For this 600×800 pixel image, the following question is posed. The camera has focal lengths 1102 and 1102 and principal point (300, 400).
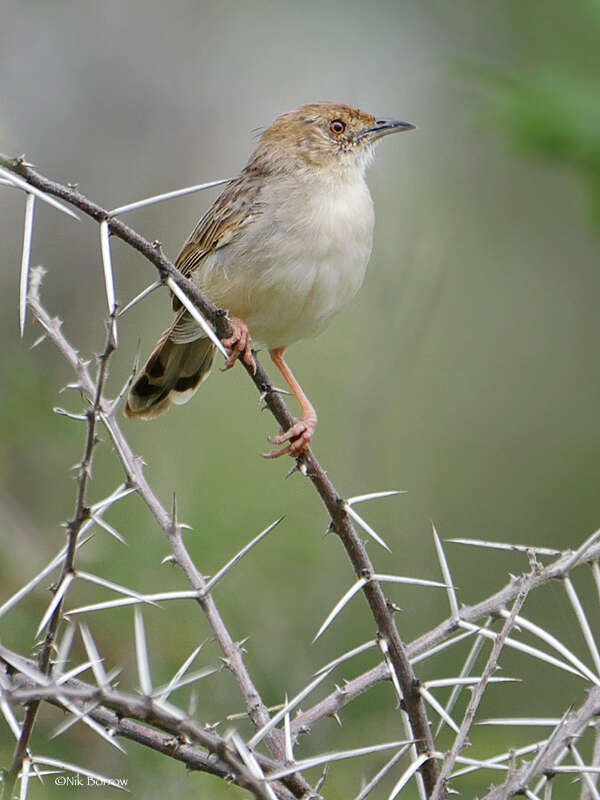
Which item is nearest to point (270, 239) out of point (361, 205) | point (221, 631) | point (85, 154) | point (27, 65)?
point (361, 205)

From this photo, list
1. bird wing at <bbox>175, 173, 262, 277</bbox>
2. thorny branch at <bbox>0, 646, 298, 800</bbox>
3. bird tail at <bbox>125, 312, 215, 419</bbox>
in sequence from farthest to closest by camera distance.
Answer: bird tail at <bbox>125, 312, 215, 419</bbox>, bird wing at <bbox>175, 173, 262, 277</bbox>, thorny branch at <bbox>0, 646, 298, 800</bbox>

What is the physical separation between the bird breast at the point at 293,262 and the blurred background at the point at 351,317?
0.94 meters

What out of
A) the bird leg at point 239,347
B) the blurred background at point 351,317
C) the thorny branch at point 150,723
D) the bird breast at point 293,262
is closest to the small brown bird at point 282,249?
the bird breast at point 293,262

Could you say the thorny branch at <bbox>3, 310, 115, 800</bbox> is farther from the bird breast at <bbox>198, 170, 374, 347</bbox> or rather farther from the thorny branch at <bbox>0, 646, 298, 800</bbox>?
the bird breast at <bbox>198, 170, 374, 347</bbox>

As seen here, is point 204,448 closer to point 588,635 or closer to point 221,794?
point 221,794

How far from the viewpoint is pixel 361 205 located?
4648 millimetres

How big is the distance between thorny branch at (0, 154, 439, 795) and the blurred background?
2.08 metres

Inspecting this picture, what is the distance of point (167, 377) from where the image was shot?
4.75 m

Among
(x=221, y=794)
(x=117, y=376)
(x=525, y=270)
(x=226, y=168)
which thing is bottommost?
(x=221, y=794)

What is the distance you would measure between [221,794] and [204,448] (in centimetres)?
423

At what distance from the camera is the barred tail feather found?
15.4 ft

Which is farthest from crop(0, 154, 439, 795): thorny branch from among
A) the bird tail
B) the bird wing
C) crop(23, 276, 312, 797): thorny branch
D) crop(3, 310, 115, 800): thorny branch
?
the bird tail

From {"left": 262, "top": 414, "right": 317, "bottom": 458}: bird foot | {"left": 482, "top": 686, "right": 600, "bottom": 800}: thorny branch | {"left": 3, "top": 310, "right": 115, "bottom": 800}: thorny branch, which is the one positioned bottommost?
{"left": 482, "top": 686, "right": 600, "bottom": 800}: thorny branch

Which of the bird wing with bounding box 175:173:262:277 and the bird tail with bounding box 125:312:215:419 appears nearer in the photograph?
the bird wing with bounding box 175:173:262:277
